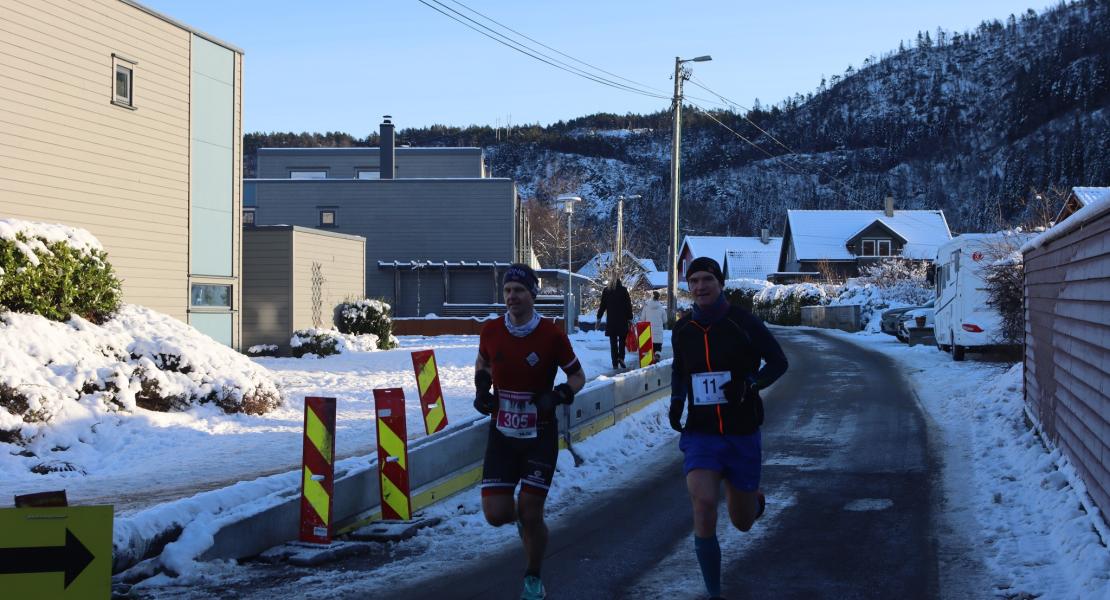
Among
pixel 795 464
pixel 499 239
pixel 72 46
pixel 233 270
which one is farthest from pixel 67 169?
pixel 499 239

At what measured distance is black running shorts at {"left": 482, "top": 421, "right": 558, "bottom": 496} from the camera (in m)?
6.09

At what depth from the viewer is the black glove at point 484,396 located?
6.19 m

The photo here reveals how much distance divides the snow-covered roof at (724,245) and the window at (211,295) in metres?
72.5

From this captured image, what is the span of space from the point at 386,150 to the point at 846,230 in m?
41.1

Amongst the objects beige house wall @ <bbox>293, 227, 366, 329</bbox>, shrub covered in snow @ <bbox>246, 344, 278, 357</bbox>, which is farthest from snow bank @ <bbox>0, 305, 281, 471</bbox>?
beige house wall @ <bbox>293, 227, 366, 329</bbox>

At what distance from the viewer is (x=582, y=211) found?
180250 mm

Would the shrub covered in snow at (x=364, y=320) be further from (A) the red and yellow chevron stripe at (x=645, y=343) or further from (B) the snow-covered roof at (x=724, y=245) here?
(B) the snow-covered roof at (x=724, y=245)

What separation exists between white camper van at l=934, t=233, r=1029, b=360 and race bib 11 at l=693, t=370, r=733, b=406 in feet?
59.6

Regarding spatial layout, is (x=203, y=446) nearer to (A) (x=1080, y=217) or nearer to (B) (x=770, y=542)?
(B) (x=770, y=542)

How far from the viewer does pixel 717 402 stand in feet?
18.9

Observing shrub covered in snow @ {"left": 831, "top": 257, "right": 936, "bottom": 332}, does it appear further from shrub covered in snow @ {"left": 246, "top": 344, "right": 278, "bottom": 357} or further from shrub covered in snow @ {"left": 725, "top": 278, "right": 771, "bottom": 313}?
shrub covered in snow @ {"left": 246, "top": 344, "right": 278, "bottom": 357}

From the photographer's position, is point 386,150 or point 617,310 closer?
point 617,310

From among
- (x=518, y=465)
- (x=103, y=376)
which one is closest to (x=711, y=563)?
(x=518, y=465)

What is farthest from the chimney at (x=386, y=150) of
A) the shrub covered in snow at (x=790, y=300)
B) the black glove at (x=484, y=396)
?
the black glove at (x=484, y=396)
